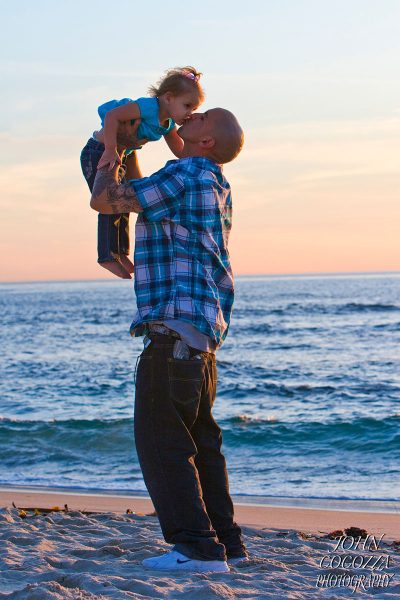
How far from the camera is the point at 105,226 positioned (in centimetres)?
406

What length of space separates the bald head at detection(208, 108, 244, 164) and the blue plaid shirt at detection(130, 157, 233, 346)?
8cm

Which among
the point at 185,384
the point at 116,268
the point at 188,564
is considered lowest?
the point at 188,564

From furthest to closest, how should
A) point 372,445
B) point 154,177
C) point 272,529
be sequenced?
point 372,445 → point 272,529 → point 154,177

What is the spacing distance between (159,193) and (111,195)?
0.21 meters

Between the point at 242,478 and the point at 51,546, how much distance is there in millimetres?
4685

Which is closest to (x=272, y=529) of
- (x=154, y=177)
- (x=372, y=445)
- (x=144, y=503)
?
(x=144, y=503)

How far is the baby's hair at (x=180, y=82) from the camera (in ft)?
12.9

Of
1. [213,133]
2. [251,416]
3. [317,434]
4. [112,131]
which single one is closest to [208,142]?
[213,133]

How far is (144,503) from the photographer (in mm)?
7570

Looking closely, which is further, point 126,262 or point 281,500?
point 281,500

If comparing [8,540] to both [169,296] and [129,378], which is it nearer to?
[169,296]

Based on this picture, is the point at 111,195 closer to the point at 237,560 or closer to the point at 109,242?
the point at 109,242

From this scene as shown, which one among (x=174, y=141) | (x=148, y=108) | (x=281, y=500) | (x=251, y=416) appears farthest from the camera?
(x=251, y=416)

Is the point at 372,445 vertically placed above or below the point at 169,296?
below
